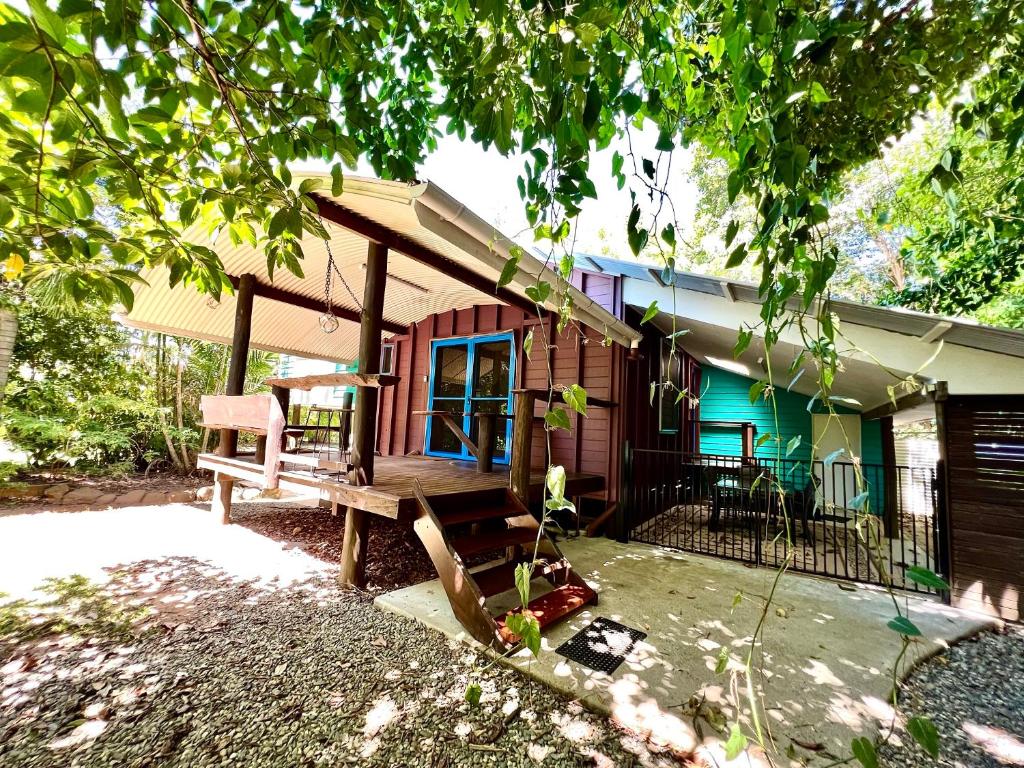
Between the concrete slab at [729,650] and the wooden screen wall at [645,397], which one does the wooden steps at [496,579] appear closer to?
the concrete slab at [729,650]

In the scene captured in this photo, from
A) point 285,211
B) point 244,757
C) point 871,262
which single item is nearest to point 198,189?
point 285,211

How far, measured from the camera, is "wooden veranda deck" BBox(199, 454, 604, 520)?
10.2 ft

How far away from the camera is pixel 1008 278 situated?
5539mm

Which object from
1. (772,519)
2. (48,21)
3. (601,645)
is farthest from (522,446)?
(772,519)

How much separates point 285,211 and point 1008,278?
8.60 m

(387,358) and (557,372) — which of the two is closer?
(557,372)

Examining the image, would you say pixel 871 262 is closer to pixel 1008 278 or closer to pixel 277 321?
pixel 1008 278

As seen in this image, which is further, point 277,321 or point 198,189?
point 277,321

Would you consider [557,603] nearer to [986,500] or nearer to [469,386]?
[986,500]

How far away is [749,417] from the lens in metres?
8.68

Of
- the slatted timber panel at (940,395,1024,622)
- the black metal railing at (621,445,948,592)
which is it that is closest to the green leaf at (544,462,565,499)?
the black metal railing at (621,445,948,592)

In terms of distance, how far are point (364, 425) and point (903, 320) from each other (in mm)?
4427

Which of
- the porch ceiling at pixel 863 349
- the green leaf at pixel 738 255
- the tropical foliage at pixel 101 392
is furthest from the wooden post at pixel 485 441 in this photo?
the tropical foliage at pixel 101 392

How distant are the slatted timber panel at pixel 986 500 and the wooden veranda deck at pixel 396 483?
314 cm
